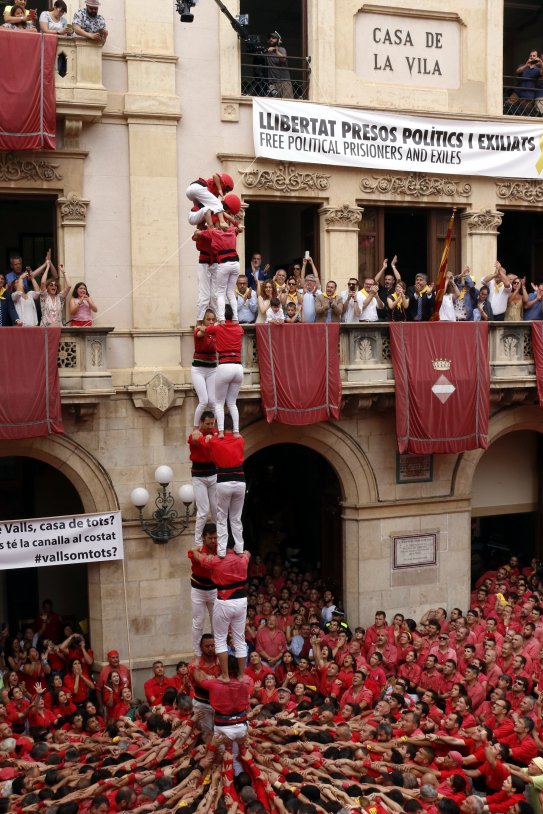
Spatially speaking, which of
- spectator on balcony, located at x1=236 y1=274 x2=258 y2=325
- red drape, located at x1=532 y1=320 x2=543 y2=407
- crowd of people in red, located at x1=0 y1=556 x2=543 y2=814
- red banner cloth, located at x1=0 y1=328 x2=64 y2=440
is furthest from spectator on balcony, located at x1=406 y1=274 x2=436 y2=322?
red banner cloth, located at x1=0 y1=328 x2=64 y2=440

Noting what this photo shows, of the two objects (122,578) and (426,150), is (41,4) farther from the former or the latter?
(122,578)

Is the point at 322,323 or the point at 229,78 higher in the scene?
the point at 229,78

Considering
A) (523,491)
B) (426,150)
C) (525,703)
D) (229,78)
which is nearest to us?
(525,703)

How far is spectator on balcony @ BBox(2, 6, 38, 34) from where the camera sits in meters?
18.5

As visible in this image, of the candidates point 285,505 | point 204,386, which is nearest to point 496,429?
point 285,505

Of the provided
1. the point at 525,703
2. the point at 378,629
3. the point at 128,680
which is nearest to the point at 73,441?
the point at 128,680

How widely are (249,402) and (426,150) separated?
684 centimetres

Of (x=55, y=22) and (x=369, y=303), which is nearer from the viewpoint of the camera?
(x=55, y=22)

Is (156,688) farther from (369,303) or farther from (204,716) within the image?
(369,303)

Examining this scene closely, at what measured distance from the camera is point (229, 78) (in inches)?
795

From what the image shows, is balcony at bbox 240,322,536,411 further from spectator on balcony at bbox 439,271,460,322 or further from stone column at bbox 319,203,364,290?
stone column at bbox 319,203,364,290

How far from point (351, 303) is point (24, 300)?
6.33m

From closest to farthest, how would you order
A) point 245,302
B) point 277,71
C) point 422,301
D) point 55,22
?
1. point 55,22
2. point 245,302
3. point 422,301
4. point 277,71

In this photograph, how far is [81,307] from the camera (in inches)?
738
